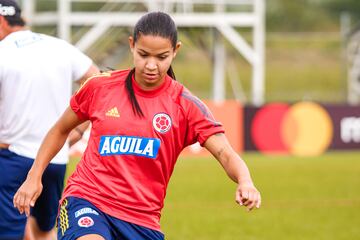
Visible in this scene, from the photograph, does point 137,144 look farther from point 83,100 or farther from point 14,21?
point 14,21

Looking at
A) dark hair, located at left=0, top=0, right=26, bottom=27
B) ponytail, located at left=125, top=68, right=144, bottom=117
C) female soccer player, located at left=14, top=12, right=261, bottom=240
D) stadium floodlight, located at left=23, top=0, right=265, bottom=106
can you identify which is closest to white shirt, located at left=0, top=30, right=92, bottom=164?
dark hair, located at left=0, top=0, right=26, bottom=27

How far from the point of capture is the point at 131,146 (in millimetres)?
5711

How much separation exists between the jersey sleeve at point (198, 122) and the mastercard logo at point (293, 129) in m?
18.7

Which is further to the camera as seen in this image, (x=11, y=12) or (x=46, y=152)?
(x=11, y=12)

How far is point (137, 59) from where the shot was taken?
564 cm

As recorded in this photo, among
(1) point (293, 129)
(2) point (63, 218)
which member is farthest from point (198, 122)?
(1) point (293, 129)

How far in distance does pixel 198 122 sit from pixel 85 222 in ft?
2.87

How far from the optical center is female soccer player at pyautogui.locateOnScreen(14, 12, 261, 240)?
18.6 ft

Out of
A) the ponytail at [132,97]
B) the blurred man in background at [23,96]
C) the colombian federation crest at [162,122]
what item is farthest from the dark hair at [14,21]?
the colombian federation crest at [162,122]

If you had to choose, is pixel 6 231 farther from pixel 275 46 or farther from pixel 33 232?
pixel 275 46

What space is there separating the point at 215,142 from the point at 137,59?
663 millimetres

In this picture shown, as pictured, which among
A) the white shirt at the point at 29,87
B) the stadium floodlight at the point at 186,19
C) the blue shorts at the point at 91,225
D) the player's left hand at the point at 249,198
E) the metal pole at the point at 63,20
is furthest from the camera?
the stadium floodlight at the point at 186,19

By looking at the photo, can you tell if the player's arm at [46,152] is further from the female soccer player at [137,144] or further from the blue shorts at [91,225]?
the blue shorts at [91,225]

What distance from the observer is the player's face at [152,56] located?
561cm
